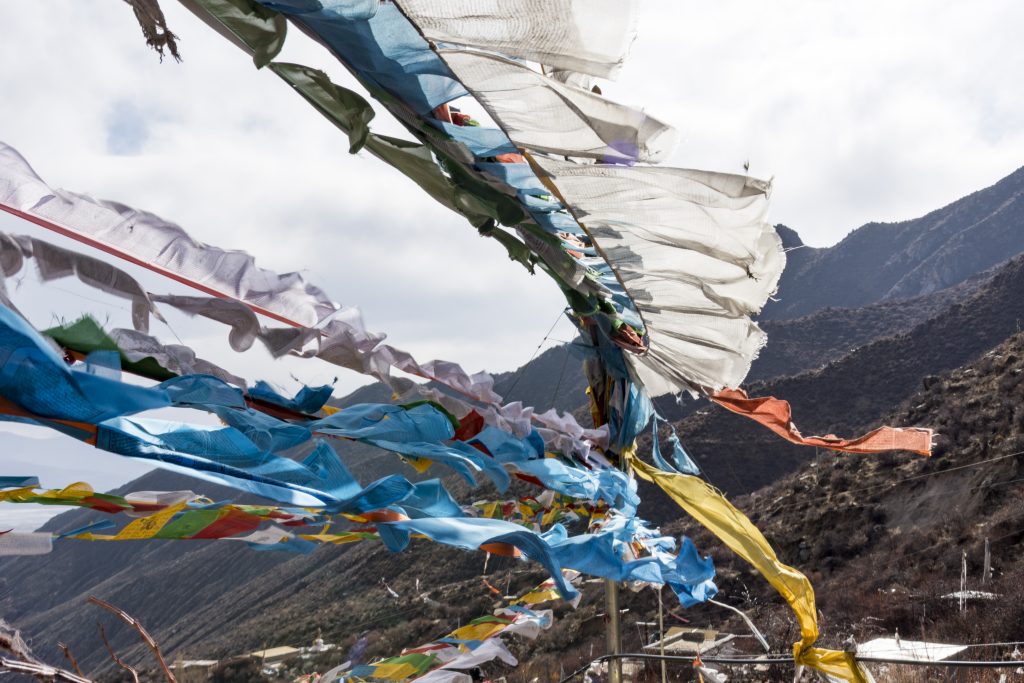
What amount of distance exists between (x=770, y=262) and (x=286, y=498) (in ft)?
7.28

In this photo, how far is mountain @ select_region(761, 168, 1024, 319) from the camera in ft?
198

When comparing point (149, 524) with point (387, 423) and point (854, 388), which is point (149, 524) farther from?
point (854, 388)

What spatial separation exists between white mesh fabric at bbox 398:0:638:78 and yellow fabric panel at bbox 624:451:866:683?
80.3 inches

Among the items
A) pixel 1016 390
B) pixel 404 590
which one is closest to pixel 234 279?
pixel 1016 390

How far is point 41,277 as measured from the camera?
1.62m

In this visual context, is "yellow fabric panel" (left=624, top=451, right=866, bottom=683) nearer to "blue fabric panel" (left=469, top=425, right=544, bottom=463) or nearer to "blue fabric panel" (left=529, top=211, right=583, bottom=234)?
"blue fabric panel" (left=469, top=425, right=544, bottom=463)

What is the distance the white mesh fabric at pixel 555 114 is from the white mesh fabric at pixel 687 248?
0.14 meters

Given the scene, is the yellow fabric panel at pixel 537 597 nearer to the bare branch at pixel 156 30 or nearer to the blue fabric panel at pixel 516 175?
the blue fabric panel at pixel 516 175

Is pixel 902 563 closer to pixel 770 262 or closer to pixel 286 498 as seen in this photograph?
pixel 770 262

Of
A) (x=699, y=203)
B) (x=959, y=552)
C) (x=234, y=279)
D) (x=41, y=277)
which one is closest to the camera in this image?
(x=41, y=277)

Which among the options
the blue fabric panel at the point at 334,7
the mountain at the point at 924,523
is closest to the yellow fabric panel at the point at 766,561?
the blue fabric panel at the point at 334,7

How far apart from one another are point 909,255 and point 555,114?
78.1m

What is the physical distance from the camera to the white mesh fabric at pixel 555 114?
1677mm

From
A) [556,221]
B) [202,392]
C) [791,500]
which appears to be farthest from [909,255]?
[202,392]
